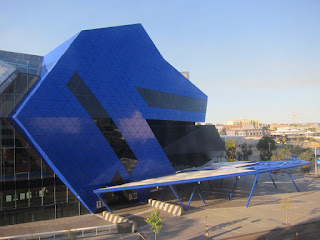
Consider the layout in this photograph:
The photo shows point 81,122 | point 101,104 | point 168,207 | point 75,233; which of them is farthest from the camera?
point 168,207

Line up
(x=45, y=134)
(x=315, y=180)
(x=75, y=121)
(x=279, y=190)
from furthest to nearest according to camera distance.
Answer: (x=315, y=180)
(x=279, y=190)
(x=75, y=121)
(x=45, y=134)

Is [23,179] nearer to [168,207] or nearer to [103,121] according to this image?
[103,121]

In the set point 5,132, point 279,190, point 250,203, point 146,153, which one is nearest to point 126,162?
point 146,153

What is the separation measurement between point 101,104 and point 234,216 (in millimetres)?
16840

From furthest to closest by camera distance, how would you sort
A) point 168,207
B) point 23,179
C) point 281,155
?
1. point 281,155
2. point 168,207
3. point 23,179

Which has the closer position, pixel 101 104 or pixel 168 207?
pixel 101 104

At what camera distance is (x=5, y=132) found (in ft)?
82.0

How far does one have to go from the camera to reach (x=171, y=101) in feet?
118

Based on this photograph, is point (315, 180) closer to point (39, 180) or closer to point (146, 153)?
point (146, 153)

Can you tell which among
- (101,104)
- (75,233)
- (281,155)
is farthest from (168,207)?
(281,155)

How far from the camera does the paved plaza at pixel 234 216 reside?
856 inches

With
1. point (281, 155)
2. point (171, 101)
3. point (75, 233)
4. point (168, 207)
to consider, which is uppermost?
point (171, 101)

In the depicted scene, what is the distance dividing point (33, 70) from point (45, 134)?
313 inches

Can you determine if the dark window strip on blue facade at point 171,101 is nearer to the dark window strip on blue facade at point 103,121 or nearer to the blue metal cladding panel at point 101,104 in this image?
the blue metal cladding panel at point 101,104
